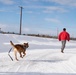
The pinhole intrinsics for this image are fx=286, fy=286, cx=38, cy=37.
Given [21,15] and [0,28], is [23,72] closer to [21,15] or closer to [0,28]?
[21,15]

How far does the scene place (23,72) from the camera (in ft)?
35.2

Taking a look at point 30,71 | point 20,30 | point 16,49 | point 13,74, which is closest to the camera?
point 13,74

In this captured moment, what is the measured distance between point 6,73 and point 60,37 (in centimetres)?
1155

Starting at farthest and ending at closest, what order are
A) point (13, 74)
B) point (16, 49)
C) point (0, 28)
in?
point (0, 28), point (16, 49), point (13, 74)

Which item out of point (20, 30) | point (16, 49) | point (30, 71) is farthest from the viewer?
point (20, 30)

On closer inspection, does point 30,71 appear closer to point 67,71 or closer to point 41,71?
point 41,71

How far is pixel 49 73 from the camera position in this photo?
35.0ft

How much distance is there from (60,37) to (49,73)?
10961 millimetres

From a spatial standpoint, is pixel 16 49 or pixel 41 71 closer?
pixel 41 71

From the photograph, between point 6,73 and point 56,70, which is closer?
point 6,73

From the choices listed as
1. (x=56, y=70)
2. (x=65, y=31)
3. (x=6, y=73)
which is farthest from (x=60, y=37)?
(x=6, y=73)

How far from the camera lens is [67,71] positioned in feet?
36.7

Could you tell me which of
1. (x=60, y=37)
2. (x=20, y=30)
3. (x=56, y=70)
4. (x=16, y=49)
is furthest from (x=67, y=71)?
(x=20, y=30)

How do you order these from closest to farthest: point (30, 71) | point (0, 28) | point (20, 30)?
1. point (30, 71)
2. point (20, 30)
3. point (0, 28)
